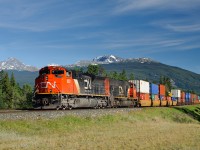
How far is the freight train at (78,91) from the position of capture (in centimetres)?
3431

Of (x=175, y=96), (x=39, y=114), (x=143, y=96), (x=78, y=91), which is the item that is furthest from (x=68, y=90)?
(x=175, y=96)

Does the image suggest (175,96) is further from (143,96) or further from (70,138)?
(70,138)

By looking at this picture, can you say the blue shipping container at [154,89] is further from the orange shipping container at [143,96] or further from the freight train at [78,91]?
the freight train at [78,91]

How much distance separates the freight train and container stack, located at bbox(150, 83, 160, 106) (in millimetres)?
10237

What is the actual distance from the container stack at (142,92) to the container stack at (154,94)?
4056 mm

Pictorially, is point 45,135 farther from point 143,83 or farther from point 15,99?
point 15,99

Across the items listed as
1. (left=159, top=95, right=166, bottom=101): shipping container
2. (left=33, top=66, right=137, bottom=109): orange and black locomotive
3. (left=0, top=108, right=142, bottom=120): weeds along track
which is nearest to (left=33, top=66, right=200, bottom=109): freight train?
(left=33, top=66, right=137, bottom=109): orange and black locomotive

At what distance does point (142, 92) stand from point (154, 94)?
463 inches

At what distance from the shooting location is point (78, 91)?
38.1 metres

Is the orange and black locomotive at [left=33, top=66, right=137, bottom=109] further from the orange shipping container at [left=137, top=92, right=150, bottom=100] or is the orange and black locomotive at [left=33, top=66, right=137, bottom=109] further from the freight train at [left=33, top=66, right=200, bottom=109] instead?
the orange shipping container at [left=137, top=92, right=150, bottom=100]

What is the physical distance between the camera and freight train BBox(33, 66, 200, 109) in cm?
3431

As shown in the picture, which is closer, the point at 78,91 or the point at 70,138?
the point at 70,138

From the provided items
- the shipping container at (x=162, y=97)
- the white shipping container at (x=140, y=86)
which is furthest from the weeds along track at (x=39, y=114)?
the shipping container at (x=162, y=97)

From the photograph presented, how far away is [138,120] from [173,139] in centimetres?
1490
